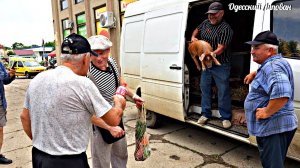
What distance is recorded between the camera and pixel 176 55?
416 cm

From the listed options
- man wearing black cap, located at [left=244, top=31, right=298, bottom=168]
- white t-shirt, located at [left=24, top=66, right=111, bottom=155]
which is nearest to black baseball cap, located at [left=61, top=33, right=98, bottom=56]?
white t-shirt, located at [left=24, top=66, right=111, bottom=155]

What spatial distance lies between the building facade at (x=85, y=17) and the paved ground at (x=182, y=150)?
25.9 feet

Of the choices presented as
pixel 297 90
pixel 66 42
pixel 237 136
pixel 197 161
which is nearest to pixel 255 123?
pixel 297 90

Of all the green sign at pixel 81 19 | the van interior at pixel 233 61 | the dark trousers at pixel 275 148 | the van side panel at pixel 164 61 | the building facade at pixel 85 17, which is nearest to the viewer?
the dark trousers at pixel 275 148

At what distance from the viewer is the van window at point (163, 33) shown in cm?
418

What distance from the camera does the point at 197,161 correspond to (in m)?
3.77

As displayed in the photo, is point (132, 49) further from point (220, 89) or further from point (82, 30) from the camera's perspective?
point (82, 30)

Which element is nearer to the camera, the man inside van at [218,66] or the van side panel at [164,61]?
the man inside van at [218,66]

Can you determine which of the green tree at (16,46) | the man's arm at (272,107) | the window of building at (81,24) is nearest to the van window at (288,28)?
the man's arm at (272,107)

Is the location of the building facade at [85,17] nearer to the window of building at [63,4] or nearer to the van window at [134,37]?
the window of building at [63,4]

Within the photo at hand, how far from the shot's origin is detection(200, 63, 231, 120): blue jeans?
394 centimetres

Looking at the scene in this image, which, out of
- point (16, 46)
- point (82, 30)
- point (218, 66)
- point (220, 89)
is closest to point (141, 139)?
point (220, 89)

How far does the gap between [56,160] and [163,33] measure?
3.16m

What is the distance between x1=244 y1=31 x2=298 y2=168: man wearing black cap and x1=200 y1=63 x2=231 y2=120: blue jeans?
4.94 ft
